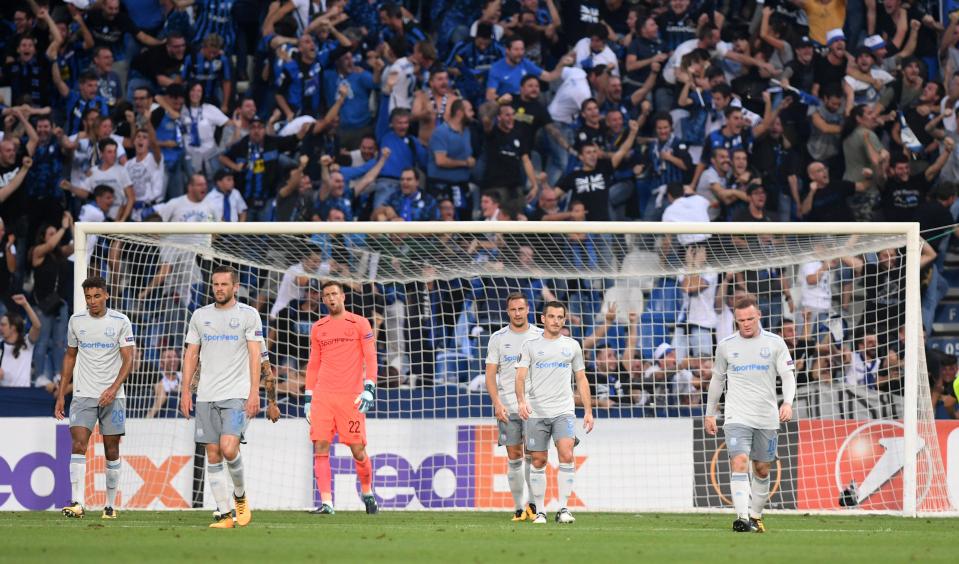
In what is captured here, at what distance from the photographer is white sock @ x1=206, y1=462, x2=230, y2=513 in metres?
9.91

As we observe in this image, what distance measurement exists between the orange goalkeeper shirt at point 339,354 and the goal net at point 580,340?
46.1 inches

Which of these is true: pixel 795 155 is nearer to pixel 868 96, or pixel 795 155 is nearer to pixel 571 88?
pixel 868 96

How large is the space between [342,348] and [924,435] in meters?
6.05

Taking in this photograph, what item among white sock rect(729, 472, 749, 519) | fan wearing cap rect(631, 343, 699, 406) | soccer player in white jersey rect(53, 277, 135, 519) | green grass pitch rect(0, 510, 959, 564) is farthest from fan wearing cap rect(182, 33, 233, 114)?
white sock rect(729, 472, 749, 519)

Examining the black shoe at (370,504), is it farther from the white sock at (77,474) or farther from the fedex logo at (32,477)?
the fedex logo at (32,477)

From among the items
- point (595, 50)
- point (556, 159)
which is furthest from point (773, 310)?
point (595, 50)

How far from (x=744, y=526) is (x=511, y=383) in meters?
2.91

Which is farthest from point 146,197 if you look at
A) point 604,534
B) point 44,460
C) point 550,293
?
point 604,534

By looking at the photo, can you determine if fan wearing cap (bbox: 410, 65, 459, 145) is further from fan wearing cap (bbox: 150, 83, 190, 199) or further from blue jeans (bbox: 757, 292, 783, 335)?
blue jeans (bbox: 757, 292, 783, 335)

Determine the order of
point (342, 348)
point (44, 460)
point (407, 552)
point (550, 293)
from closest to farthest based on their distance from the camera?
point (407, 552), point (342, 348), point (44, 460), point (550, 293)

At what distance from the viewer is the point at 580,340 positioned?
A: 15.0 metres

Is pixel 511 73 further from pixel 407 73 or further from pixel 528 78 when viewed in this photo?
pixel 407 73

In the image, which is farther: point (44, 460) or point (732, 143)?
point (732, 143)

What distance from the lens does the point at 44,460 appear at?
13.4 metres
